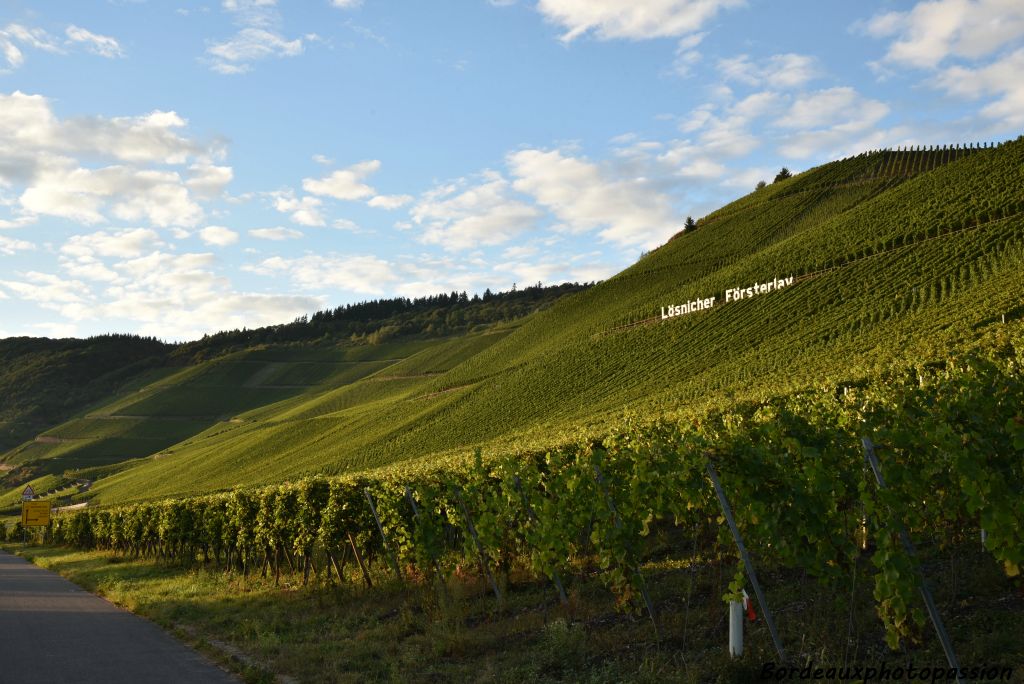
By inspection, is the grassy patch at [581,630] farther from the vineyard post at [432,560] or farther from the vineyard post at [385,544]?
the vineyard post at [385,544]

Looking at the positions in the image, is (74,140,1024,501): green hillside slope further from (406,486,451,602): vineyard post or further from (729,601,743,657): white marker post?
(729,601,743,657): white marker post

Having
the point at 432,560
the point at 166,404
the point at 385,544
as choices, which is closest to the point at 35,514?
the point at 385,544

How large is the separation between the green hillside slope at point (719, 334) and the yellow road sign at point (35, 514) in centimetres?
1497

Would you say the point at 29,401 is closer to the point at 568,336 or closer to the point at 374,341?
the point at 374,341

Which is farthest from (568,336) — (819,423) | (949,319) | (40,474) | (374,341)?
(374,341)

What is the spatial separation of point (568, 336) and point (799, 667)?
7543 cm

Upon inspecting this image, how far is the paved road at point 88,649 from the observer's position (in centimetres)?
972

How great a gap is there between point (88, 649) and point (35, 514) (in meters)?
45.8

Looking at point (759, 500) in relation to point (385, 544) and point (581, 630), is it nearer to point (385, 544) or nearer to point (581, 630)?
point (581, 630)

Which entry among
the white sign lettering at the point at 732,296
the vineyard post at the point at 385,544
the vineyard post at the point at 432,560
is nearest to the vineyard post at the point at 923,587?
the vineyard post at the point at 432,560

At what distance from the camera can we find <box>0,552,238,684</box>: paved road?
972 cm

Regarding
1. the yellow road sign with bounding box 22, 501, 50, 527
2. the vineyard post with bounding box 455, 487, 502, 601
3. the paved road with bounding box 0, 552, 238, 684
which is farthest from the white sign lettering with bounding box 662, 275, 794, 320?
the paved road with bounding box 0, 552, 238, 684

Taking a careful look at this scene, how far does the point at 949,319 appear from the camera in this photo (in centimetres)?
4141

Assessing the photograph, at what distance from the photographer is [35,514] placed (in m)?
50.3
